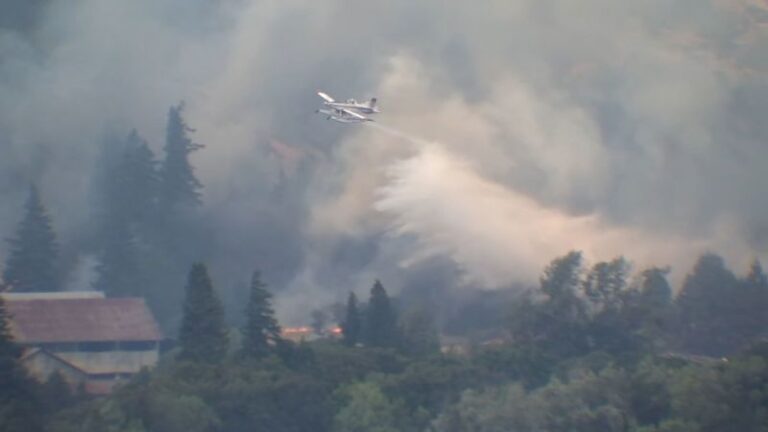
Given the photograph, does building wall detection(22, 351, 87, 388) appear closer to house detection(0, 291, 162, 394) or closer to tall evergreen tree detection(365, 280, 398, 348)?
house detection(0, 291, 162, 394)

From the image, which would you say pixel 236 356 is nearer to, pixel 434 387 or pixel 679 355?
pixel 434 387

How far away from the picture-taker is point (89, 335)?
80.1 meters

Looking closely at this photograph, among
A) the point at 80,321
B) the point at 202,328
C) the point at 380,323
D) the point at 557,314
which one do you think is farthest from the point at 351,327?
the point at 80,321

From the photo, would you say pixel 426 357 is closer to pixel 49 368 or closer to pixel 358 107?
pixel 358 107

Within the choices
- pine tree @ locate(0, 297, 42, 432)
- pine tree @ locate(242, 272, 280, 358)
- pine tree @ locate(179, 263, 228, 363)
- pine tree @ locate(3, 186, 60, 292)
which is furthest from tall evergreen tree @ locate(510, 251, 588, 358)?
pine tree @ locate(3, 186, 60, 292)

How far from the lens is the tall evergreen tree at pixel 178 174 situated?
99.0m

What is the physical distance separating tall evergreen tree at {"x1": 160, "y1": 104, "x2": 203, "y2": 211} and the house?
16379 millimetres

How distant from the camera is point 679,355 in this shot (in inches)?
3204

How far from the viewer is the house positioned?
259ft

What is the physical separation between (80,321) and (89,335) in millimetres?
1054

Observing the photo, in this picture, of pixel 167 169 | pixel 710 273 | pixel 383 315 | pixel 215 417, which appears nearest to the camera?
pixel 215 417

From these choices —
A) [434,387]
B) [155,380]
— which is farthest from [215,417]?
[434,387]

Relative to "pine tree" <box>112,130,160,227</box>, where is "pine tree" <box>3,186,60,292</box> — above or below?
below

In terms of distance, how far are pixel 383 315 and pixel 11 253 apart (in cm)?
2262
